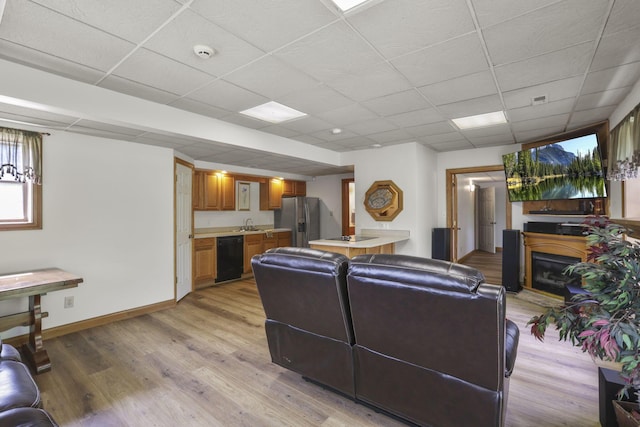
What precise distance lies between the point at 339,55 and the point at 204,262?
430 cm

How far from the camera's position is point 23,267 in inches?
124

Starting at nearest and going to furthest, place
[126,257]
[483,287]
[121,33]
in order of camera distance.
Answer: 1. [483,287]
2. [121,33]
3. [126,257]

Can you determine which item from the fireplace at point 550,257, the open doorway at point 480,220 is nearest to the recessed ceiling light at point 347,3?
the fireplace at point 550,257

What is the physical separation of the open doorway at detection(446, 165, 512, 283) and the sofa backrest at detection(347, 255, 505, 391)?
4.88 m

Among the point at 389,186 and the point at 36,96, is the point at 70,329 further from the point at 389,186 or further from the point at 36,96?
the point at 389,186

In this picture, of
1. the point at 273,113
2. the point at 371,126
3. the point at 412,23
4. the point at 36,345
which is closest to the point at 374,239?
the point at 371,126

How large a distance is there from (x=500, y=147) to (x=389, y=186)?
6.77 feet

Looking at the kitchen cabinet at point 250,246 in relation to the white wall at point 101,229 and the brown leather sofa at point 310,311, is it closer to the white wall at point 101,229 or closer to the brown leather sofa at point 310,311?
the white wall at point 101,229

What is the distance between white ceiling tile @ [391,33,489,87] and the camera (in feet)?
6.82

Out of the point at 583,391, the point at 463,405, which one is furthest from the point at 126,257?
the point at 583,391

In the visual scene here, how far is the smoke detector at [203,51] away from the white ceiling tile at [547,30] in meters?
1.82

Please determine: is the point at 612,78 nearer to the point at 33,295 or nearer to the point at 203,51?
the point at 203,51

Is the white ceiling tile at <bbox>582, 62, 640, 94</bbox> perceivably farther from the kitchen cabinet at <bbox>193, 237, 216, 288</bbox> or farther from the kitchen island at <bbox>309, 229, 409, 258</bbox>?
the kitchen cabinet at <bbox>193, 237, 216, 288</bbox>

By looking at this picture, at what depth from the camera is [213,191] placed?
19.0 ft
